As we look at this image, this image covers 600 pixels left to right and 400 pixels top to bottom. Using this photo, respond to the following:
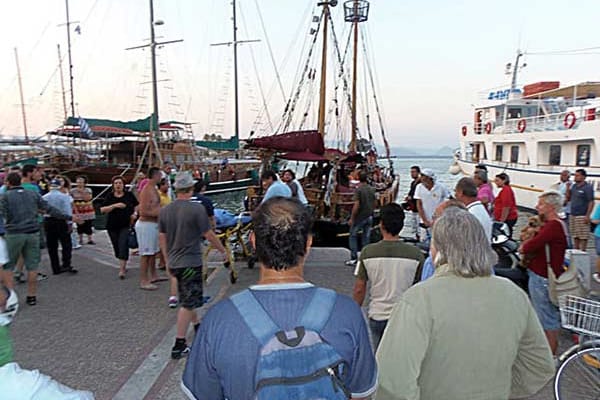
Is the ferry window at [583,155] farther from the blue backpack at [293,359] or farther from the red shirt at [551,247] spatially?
the blue backpack at [293,359]

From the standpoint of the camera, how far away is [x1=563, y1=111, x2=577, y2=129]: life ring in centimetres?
2077

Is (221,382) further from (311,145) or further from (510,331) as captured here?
(311,145)

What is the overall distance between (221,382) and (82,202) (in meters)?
9.80

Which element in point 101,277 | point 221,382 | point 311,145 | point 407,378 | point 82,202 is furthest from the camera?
point 311,145

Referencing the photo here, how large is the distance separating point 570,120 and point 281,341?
78.2 ft

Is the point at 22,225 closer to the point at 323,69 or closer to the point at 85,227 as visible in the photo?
the point at 85,227

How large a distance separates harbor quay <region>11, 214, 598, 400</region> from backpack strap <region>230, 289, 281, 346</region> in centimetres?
259

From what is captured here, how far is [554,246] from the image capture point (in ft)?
12.3

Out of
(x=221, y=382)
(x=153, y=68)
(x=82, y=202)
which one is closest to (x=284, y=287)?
(x=221, y=382)

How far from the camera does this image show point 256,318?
1.35 metres

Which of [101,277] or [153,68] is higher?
[153,68]

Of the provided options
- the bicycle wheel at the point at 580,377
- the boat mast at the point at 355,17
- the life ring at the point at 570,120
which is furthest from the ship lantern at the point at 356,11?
the bicycle wheel at the point at 580,377

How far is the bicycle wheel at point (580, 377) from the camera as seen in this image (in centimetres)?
306

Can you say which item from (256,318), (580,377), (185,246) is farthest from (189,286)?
(580,377)
